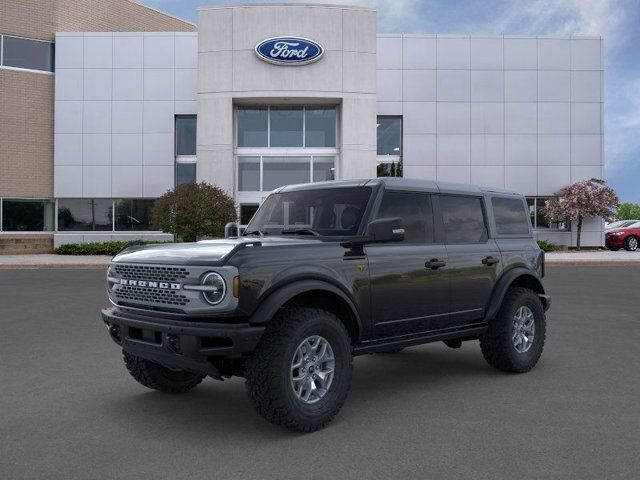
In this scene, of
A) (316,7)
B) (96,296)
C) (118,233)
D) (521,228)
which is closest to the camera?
(521,228)

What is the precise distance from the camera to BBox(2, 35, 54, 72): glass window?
29.9m

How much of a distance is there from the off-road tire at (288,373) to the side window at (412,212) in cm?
129

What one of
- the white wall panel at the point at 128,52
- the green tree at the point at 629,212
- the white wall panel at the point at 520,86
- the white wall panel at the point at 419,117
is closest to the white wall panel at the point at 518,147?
the white wall panel at the point at 520,86

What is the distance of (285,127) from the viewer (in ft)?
96.1

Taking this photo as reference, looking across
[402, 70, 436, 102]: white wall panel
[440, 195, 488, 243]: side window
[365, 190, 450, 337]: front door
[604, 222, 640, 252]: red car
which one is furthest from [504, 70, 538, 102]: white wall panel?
[365, 190, 450, 337]: front door

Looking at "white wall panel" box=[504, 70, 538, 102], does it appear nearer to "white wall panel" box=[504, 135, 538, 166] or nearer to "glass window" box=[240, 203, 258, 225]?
"white wall panel" box=[504, 135, 538, 166]

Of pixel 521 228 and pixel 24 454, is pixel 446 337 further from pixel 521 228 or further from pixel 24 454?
pixel 24 454

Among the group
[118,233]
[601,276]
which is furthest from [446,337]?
[118,233]

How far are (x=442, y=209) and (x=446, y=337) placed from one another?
3.99ft

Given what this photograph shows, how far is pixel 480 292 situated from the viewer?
5992 millimetres

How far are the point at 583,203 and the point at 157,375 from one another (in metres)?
28.5

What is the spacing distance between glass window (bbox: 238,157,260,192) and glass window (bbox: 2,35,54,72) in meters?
11.3

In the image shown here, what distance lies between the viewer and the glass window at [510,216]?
6555mm

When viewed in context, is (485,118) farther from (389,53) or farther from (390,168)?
(389,53)
